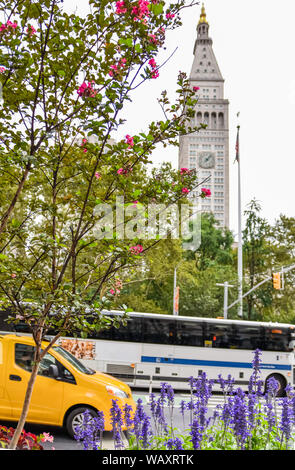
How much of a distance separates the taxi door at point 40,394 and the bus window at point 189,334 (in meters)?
9.35

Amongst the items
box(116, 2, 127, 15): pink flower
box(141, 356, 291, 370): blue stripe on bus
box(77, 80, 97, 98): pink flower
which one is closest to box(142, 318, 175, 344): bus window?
box(141, 356, 291, 370): blue stripe on bus

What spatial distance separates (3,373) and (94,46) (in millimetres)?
6428

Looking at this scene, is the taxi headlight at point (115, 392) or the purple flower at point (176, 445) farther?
the taxi headlight at point (115, 392)

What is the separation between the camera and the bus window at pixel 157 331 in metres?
17.2

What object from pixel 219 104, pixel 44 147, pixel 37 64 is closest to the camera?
pixel 37 64

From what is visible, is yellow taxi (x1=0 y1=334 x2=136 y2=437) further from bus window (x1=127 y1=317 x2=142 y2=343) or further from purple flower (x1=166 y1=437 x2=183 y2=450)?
bus window (x1=127 y1=317 x2=142 y2=343)

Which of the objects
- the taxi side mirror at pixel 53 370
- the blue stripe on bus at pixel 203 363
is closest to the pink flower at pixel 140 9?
the taxi side mirror at pixel 53 370

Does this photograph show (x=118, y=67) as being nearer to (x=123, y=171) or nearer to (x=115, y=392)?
(x=123, y=171)

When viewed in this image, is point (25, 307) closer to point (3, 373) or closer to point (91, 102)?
point (91, 102)

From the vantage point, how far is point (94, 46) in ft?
13.5

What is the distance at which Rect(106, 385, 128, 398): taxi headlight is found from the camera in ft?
27.5

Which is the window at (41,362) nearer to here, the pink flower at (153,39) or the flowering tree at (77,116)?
the flowering tree at (77,116)
